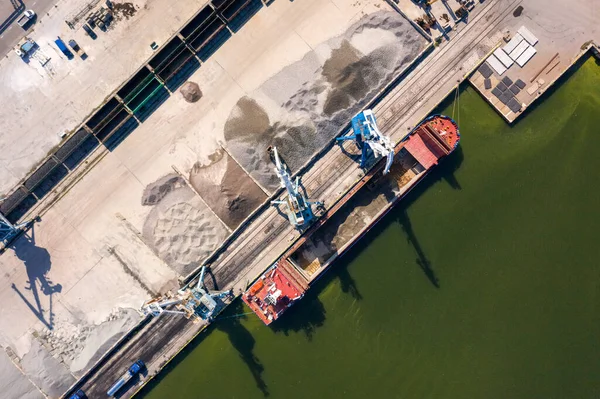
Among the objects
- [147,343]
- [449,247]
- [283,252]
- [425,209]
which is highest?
[147,343]

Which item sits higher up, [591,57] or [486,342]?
[591,57]

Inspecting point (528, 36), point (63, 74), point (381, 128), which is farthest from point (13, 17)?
point (528, 36)

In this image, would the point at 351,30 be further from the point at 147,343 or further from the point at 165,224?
the point at 147,343

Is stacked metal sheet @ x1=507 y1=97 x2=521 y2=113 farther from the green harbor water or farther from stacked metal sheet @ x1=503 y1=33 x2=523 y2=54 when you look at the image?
stacked metal sheet @ x1=503 y1=33 x2=523 y2=54

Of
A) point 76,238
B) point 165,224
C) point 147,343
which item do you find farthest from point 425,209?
point 76,238

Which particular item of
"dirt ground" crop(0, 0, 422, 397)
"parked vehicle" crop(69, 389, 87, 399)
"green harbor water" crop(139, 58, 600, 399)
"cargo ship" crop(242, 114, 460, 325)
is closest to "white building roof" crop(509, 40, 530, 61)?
"green harbor water" crop(139, 58, 600, 399)

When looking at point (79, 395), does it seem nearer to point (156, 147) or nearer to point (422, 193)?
point (156, 147)
